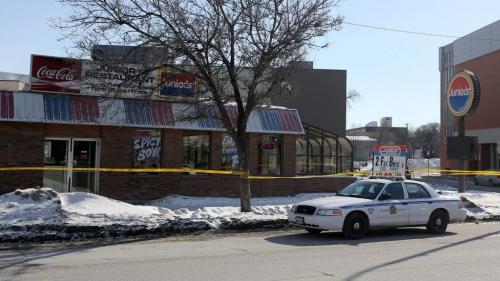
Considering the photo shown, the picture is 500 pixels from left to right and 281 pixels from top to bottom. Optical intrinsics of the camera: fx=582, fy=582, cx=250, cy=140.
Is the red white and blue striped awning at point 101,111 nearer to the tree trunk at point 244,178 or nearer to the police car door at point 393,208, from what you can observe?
the tree trunk at point 244,178

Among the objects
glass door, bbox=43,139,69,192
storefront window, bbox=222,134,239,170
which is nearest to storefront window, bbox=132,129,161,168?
glass door, bbox=43,139,69,192

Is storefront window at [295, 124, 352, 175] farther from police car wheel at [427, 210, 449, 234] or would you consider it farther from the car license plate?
the car license plate

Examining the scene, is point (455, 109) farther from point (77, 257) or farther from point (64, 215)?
point (77, 257)

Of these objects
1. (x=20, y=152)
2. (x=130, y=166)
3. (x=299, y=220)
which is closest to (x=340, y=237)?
(x=299, y=220)

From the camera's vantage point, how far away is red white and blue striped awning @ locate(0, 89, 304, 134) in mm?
18859

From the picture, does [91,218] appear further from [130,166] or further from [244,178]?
[130,166]

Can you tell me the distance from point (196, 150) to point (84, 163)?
4320mm

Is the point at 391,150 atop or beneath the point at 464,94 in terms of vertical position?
beneath

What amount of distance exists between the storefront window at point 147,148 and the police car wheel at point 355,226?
10109 mm

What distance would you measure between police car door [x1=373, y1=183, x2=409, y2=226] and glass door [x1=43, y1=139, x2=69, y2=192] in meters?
11.2

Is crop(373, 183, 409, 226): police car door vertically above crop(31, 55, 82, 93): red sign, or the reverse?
crop(31, 55, 82, 93): red sign

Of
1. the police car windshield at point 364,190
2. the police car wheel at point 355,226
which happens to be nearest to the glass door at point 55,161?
the police car windshield at point 364,190

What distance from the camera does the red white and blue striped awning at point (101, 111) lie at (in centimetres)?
1886

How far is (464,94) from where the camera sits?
2866cm
